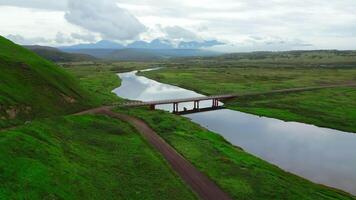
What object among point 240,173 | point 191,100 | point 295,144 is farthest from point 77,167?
point 191,100

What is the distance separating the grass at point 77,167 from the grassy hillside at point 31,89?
7.96 meters

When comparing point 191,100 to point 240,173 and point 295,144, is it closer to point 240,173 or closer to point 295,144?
point 295,144

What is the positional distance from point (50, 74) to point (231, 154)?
57225 millimetres

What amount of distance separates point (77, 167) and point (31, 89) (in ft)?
130

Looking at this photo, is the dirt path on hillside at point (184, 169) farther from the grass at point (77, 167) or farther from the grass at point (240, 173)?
the grass at point (77, 167)

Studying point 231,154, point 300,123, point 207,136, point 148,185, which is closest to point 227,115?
point 300,123

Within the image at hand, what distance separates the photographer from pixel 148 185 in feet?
146

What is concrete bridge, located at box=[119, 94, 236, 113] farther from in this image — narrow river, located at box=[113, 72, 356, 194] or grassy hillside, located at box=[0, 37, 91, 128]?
grassy hillside, located at box=[0, 37, 91, 128]

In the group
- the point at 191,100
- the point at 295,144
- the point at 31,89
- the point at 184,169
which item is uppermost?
the point at 31,89

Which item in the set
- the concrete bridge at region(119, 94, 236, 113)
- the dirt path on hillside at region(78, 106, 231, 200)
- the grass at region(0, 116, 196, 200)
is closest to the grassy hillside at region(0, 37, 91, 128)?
the grass at region(0, 116, 196, 200)

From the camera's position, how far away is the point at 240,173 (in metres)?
51.0

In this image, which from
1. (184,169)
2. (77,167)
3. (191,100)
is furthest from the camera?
(191,100)

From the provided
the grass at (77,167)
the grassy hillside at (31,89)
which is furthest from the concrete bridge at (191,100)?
the grass at (77,167)

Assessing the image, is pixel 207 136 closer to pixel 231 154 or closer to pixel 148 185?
pixel 231 154
